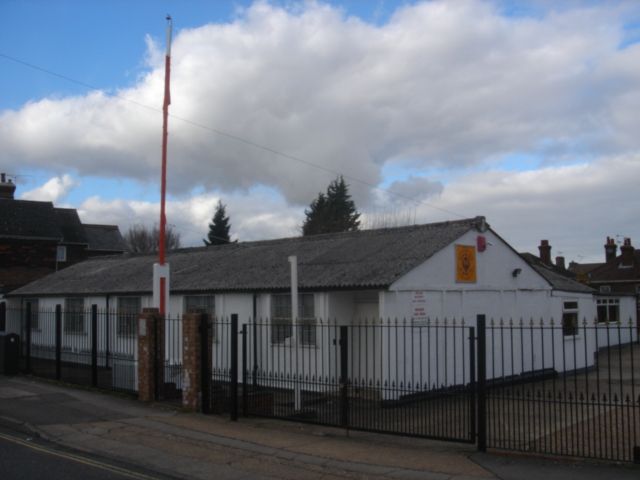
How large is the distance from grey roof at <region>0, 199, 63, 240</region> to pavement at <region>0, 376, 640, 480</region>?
1195 inches

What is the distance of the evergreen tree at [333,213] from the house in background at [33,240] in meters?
22.6

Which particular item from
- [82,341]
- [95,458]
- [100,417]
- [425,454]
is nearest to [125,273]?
[82,341]

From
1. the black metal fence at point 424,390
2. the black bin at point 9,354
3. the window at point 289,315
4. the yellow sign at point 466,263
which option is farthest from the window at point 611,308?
the black bin at point 9,354

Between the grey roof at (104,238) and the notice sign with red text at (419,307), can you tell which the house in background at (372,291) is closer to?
the notice sign with red text at (419,307)

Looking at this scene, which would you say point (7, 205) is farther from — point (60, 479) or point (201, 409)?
point (60, 479)

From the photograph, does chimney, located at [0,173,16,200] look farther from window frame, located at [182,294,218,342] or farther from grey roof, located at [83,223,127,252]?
window frame, located at [182,294,218,342]

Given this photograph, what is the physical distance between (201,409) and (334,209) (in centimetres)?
5194

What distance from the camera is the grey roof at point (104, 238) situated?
4850 cm

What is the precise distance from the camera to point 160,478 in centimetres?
826

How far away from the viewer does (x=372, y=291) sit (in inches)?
651

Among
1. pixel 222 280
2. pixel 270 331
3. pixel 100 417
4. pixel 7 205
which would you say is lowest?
pixel 100 417

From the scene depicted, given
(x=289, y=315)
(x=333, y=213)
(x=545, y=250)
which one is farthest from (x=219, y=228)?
(x=289, y=315)

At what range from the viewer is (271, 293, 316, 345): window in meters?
17.1

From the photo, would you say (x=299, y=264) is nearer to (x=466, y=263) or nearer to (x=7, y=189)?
(x=466, y=263)
